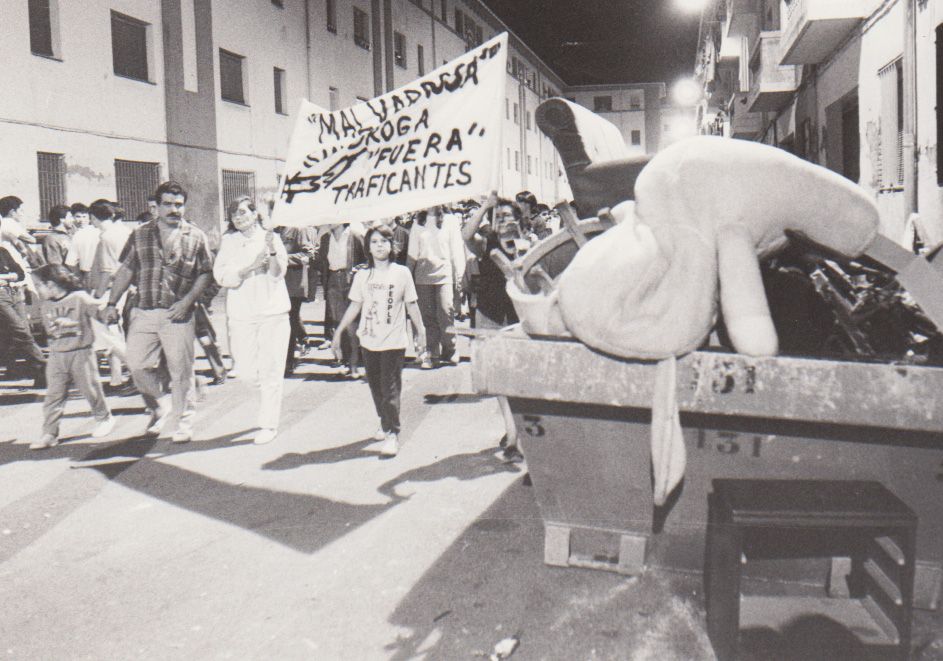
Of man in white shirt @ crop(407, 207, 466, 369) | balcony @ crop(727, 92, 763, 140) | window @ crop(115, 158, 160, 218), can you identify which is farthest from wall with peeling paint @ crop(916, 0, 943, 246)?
balcony @ crop(727, 92, 763, 140)

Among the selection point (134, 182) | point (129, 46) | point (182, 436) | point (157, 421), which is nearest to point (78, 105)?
point (134, 182)

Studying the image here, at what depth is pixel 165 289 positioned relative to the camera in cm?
689

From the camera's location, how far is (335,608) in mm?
3846

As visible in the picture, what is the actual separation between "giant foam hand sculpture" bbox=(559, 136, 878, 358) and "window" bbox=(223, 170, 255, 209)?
20.2m

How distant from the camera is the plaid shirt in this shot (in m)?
6.87

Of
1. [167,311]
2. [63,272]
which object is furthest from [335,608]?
[63,272]

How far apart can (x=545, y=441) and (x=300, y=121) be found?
155 inches

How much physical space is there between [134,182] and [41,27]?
11.8ft

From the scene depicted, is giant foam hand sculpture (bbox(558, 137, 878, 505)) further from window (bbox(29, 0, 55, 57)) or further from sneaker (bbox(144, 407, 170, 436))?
window (bbox(29, 0, 55, 57))

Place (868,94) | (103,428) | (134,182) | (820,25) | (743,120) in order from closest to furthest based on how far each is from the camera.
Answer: (103,428)
(868,94)
(820,25)
(134,182)
(743,120)

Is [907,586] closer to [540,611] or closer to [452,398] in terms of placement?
[540,611]

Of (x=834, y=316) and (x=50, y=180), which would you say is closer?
(x=834, y=316)

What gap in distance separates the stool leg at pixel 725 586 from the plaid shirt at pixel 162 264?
5034 millimetres

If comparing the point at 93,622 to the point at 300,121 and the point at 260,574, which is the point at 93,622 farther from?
the point at 300,121
